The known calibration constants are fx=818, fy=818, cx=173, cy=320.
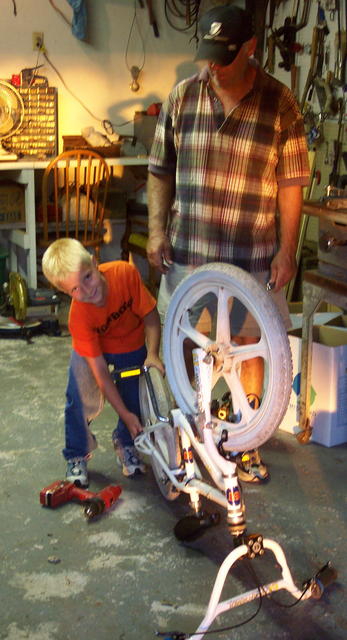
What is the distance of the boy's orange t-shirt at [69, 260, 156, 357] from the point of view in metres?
2.69

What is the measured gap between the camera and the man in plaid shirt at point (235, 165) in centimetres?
248

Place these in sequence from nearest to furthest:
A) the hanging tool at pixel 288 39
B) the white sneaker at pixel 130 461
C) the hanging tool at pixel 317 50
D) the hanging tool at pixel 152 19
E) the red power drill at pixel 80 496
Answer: the red power drill at pixel 80 496 < the white sneaker at pixel 130 461 < the hanging tool at pixel 317 50 < the hanging tool at pixel 288 39 < the hanging tool at pixel 152 19

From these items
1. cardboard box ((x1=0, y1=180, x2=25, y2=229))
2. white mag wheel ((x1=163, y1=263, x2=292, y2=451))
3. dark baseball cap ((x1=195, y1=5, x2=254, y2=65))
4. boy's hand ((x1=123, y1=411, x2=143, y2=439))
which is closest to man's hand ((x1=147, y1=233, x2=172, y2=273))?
white mag wheel ((x1=163, y1=263, x2=292, y2=451))

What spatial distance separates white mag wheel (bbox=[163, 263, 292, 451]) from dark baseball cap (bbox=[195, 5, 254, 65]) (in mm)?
640

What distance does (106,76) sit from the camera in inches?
222

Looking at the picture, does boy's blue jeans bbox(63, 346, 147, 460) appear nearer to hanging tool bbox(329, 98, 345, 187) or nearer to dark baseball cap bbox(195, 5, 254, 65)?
dark baseball cap bbox(195, 5, 254, 65)

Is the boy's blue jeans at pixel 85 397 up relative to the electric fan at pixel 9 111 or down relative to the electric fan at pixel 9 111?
down

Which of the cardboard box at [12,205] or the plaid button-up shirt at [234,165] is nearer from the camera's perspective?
the plaid button-up shirt at [234,165]

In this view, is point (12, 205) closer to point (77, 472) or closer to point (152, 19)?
point (152, 19)

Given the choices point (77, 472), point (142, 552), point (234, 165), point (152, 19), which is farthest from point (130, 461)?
point (152, 19)

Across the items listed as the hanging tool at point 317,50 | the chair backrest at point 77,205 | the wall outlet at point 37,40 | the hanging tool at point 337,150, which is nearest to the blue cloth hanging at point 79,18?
the wall outlet at point 37,40

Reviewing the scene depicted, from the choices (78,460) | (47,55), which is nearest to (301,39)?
(47,55)

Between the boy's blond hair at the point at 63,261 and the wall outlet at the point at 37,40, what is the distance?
3.29 metres

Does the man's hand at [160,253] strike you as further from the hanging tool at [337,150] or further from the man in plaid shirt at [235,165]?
the hanging tool at [337,150]
